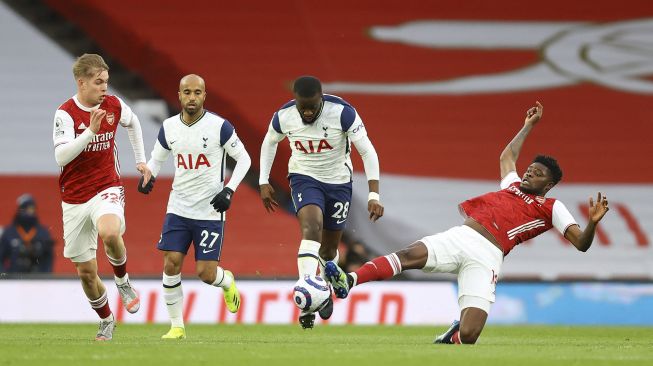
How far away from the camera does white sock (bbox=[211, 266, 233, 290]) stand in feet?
37.1

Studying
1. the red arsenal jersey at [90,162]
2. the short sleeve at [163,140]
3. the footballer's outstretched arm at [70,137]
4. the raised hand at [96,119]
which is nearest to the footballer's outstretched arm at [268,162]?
the short sleeve at [163,140]

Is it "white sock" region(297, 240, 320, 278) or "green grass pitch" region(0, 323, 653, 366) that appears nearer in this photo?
"green grass pitch" region(0, 323, 653, 366)

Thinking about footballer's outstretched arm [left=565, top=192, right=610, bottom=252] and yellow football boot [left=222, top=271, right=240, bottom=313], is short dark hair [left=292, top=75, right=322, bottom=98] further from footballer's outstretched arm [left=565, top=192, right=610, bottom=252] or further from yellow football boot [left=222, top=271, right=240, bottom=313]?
footballer's outstretched arm [left=565, top=192, right=610, bottom=252]

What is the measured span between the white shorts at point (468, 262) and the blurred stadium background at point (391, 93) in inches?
312

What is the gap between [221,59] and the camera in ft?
64.6

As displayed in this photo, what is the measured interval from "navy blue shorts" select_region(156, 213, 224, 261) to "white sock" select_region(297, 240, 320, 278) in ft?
2.99

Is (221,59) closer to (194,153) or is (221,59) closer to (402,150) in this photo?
(402,150)

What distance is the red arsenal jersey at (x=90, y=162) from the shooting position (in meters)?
10.1

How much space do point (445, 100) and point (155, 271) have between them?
5.22 meters

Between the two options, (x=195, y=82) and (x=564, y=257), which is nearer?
(x=195, y=82)

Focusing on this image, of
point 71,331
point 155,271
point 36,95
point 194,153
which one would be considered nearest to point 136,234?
point 155,271

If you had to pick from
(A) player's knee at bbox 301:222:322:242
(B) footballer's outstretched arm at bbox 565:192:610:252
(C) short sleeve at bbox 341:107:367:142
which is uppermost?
(C) short sleeve at bbox 341:107:367:142

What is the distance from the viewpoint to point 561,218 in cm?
1016

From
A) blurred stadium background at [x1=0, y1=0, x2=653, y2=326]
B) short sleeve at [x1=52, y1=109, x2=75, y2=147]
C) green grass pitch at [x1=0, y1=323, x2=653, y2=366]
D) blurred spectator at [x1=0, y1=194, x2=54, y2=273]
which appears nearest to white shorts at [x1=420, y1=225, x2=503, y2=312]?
green grass pitch at [x1=0, y1=323, x2=653, y2=366]
